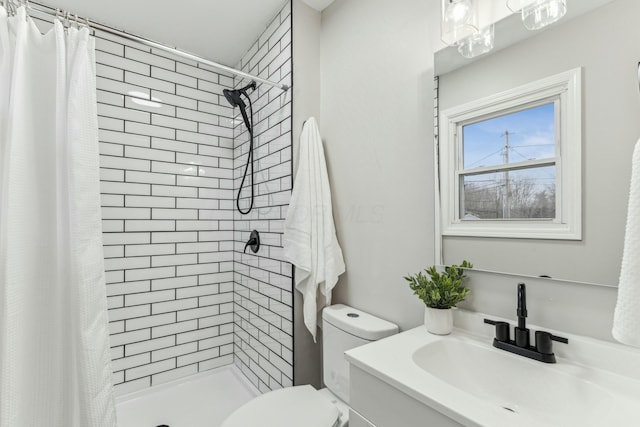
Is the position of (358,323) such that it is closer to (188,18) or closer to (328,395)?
(328,395)

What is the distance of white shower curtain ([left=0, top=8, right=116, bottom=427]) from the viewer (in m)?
0.93

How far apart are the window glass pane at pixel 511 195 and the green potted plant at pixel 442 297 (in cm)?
20

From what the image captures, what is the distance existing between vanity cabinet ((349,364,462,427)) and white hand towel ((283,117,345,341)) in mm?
623

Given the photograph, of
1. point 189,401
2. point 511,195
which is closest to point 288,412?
point 189,401

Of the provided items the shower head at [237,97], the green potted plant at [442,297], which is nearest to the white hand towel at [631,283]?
the green potted plant at [442,297]

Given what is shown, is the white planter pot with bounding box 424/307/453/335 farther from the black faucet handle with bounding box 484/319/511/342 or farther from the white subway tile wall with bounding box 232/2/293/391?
the white subway tile wall with bounding box 232/2/293/391

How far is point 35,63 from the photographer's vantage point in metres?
1.01

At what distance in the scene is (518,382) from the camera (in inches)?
32.9

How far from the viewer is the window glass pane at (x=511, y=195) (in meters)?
0.87

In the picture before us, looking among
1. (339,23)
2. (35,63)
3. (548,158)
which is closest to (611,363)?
(548,158)

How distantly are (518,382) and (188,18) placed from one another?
7.89 feet

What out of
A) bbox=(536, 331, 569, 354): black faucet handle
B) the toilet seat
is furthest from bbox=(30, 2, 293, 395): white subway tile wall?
bbox=(536, 331, 569, 354): black faucet handle

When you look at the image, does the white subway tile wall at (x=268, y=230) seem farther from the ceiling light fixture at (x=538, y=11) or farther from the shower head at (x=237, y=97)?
the ceiling light fixture at (x=538, y=11)

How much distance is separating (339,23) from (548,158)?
130 cm
